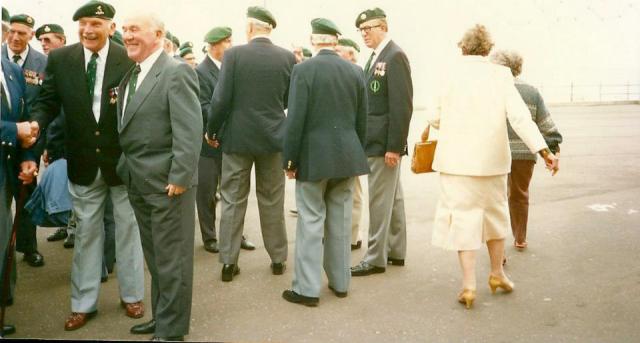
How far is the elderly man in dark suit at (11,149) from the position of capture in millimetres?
3305

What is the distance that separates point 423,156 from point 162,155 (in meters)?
1.56

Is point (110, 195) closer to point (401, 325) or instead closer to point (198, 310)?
point (198, 310)

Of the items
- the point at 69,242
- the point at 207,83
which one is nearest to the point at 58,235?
the point at 69,242

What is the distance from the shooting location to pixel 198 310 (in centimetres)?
373

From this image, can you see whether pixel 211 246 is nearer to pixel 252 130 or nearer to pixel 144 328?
pixel 252 130

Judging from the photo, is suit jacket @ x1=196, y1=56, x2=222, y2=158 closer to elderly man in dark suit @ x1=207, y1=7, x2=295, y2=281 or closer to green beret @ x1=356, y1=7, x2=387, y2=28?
elderly man in dark suit @ x1=207, y1=7, x2=295, y2=281

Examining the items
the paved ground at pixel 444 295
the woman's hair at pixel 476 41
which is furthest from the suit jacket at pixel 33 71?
the woman's hair at pixel 476 41

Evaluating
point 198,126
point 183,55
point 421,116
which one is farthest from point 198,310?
point 183,55

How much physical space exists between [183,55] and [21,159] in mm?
1884

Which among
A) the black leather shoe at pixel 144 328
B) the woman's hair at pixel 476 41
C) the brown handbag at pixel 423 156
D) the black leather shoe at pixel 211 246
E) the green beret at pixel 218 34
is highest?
the green beret at pixel 218 34

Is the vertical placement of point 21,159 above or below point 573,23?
below

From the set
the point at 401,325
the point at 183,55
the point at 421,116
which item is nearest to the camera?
the point at 401,325

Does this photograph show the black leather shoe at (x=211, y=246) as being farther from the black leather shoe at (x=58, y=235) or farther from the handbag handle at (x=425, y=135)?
the handbag handle at (x=425, y=135)

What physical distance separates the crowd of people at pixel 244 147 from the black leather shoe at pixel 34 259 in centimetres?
1
